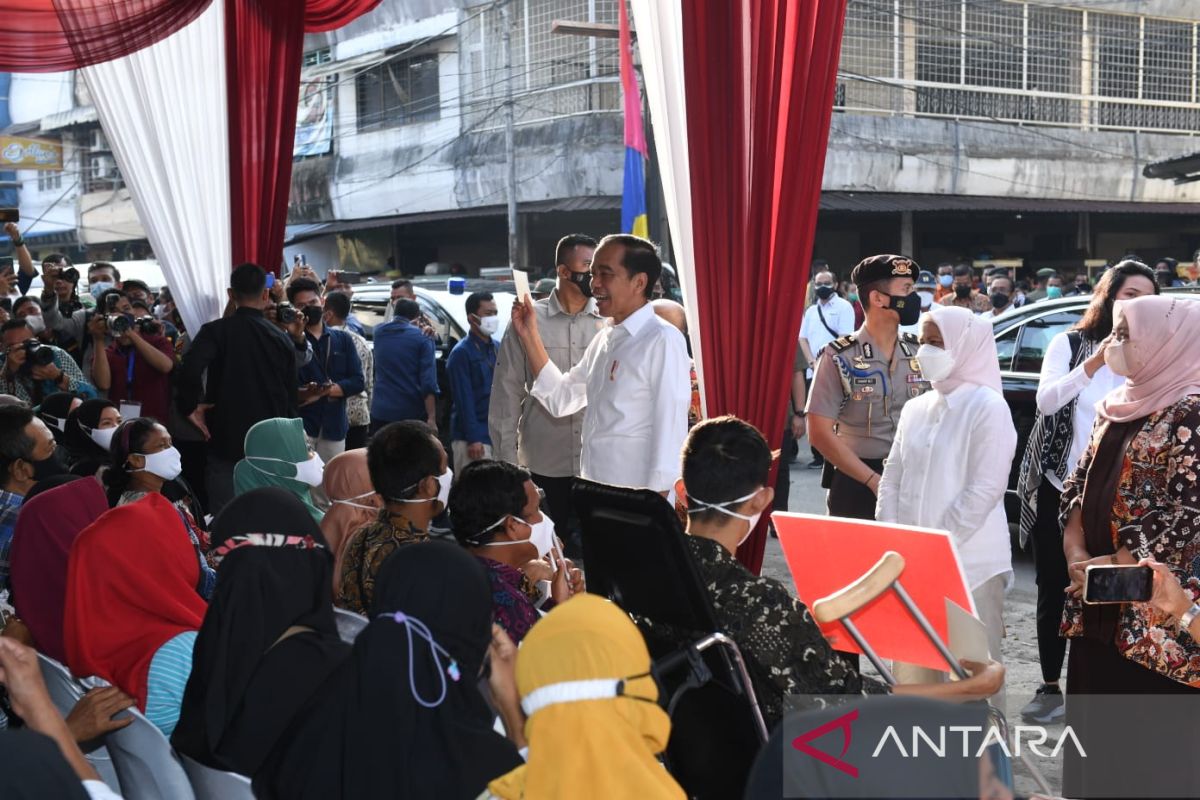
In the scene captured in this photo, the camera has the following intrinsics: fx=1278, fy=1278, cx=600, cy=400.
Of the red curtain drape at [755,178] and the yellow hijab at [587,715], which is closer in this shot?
the yellow hijab at [587,715]

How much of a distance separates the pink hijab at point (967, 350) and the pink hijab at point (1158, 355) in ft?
2.62

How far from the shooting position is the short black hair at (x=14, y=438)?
4.88 metres

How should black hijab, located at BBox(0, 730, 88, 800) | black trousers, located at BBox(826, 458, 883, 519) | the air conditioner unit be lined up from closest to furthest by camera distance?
black hijab, located at BBox(0, 730, 88, 800) → black trousers, located at BBox(826, 458, 883, 519) → the air conditioner unit

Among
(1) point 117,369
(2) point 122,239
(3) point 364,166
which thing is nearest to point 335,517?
(1) point 117,369

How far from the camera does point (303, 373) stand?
856 centimetres

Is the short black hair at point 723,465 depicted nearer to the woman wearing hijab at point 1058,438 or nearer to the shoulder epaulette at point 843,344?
the shoulder epaulette at point 843,344

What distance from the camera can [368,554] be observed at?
160 inches

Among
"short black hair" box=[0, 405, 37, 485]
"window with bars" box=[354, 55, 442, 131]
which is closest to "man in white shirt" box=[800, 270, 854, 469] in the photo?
"short black hair" box=[0, 405, 37, 485]

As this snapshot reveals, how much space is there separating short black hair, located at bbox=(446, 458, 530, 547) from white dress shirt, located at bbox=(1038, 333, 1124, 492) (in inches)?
97.6

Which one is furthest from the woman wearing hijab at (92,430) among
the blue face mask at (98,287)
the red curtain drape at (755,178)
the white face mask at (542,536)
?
the blue face mask at (98,287)

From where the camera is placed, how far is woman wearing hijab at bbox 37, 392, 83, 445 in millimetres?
6156

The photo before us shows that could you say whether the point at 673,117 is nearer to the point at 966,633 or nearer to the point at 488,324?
the point at 966,633

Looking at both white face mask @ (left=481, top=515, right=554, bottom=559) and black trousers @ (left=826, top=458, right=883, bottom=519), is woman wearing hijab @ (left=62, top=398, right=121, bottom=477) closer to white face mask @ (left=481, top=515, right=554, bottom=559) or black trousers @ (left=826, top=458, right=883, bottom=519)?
white face mask @ (left=481, top=515, right=554, bottom=559)

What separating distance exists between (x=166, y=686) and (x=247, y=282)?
3.97m
